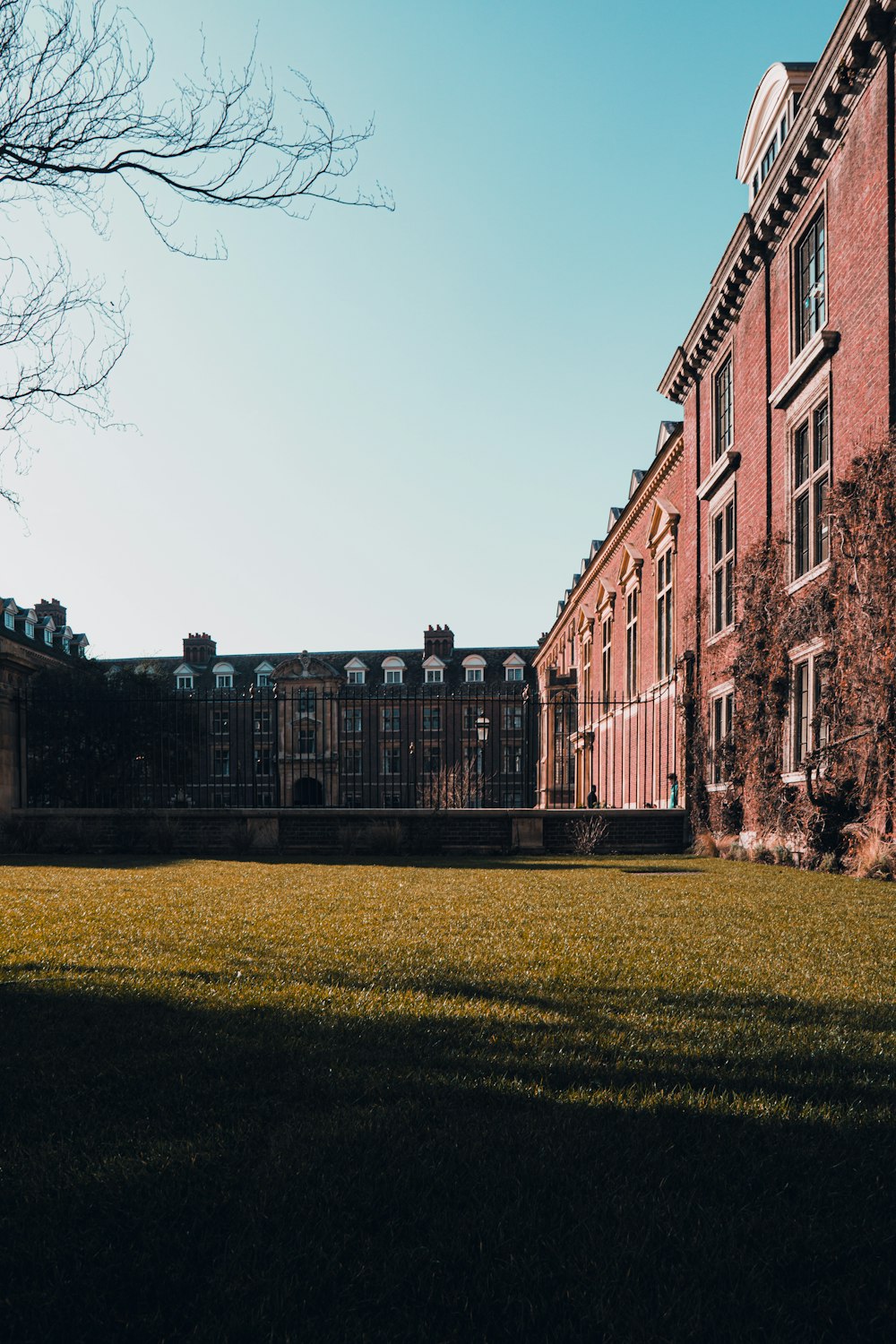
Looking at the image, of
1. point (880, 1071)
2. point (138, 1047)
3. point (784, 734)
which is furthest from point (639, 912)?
point (784, 734)

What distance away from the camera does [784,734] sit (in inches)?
641

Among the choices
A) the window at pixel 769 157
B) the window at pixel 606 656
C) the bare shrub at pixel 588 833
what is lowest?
the bare shrub at pixel 588 833

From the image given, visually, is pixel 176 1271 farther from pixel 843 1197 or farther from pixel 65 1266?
pixel 843 1197

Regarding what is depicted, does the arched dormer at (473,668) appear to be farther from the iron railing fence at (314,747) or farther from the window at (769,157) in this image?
the window at (769,157)

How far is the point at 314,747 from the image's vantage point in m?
58.5

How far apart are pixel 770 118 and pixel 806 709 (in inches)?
456

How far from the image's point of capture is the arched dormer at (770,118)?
1762 centimetres

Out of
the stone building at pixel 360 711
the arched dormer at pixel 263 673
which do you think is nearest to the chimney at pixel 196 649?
the stone building at pixel 360 711

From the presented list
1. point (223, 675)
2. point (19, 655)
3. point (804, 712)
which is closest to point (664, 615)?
point (804, 712)

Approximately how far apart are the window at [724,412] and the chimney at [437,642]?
47524 mm

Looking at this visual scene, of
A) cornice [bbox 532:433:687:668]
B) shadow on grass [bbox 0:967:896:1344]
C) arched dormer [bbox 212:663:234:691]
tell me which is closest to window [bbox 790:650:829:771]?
cornice [bbox 532:433:687:668]

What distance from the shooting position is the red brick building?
1296cm

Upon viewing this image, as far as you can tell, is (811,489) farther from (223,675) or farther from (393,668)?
(223,675)

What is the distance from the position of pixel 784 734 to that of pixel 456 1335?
15.3 metres
